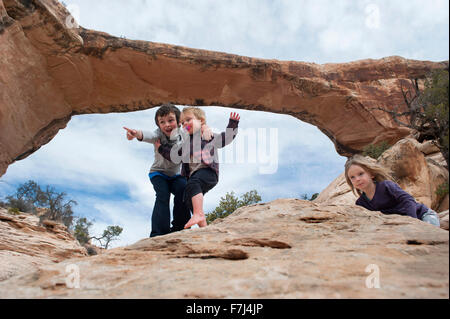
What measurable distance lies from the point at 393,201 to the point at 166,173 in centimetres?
244

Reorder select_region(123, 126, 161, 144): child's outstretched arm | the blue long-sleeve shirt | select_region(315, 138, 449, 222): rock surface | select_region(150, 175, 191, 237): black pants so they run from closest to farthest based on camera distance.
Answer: the blue long-sleeve shirt, select_region(150, 175, 191, 237): black pants, select_region(123, 126, 161, 144): child's outstretched arm, select_region(315, 138, 449, 222): rock surface

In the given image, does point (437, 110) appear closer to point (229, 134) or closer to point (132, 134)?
point (229, 134)

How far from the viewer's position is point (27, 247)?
5836mm

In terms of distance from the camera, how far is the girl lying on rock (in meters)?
3.06

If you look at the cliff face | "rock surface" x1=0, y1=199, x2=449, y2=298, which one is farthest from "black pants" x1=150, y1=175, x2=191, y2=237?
the cliff face

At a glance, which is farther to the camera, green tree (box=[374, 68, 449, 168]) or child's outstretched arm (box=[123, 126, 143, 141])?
child's outstretched arm (box=[123, 126, 143, 141])

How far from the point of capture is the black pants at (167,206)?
359 centimetres

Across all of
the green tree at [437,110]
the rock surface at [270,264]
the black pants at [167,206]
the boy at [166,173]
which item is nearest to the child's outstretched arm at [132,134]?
the boy at [166,173]

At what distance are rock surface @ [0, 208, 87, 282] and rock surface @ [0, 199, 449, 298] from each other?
9.98ft

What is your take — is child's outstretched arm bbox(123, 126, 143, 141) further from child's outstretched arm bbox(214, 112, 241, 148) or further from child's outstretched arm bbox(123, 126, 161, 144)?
child's outstretched arm bbox(214, 112, 241, 148)

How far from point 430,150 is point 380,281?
959 cm

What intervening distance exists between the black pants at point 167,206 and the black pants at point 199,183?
0.43m

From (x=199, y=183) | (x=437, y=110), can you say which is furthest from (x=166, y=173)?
(x=437, y=110)
